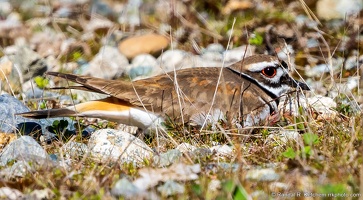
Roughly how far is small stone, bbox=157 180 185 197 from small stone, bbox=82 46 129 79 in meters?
4.35

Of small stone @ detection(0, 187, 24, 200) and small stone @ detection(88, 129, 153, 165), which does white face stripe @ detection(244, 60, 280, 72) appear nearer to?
small stone @ detection(88, 129, 153, 165)

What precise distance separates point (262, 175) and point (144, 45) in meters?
5.24

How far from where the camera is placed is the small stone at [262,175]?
13.0 ft

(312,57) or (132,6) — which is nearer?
(312,57)

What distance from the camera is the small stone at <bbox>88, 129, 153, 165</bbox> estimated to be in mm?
4789

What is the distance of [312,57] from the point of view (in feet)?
27.8

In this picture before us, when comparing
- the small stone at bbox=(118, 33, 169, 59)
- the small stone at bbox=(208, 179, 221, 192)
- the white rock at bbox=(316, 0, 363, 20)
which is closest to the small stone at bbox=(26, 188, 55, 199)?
the small stone at bbox=(208, 179, 221, 192)

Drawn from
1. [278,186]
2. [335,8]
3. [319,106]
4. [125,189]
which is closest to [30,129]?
[125,189]

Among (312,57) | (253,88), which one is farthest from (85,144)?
(312,57)

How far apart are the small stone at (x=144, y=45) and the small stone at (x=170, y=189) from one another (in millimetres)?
5174

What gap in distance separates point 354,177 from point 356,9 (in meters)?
6.07

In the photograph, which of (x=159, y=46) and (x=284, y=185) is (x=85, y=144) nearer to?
(x=284, y=185)

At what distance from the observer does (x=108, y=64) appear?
8430mm

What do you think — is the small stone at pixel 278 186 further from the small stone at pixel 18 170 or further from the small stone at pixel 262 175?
the small stone at pixel 18 170
